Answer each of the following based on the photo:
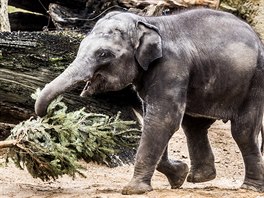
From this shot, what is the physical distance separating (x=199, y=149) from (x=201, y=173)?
9.3 inches

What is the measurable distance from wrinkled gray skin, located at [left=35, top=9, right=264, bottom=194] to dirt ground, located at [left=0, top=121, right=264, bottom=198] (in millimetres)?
334

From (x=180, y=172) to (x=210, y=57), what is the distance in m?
1.15

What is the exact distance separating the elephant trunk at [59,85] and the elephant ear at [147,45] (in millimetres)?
539

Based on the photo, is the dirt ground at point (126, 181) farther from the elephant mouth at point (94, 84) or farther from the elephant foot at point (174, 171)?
the elephant mouth at point (94, 84)

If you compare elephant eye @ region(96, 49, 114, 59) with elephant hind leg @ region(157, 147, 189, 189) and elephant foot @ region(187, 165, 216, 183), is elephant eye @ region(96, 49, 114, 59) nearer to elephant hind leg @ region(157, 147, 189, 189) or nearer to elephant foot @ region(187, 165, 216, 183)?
elephant hind leg @ region(157, 147, 189, 189)

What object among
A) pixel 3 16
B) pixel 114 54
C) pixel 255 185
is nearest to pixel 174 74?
pixel 114 54

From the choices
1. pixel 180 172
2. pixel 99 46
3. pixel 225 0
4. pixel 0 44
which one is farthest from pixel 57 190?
pixel 225 0

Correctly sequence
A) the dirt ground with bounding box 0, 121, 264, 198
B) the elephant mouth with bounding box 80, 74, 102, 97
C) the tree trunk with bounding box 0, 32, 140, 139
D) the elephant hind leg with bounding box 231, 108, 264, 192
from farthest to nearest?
the tree trunk with bounding box 0, 32, 140, 139 → the elephant hind leg with bounding box 231, 108, 264, 192 → the dirt ground with bounding box 0, 121, 264, 198 → the elephant mouth with bounding box 80, 74, 102, 97

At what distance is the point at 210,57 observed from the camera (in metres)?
6.14

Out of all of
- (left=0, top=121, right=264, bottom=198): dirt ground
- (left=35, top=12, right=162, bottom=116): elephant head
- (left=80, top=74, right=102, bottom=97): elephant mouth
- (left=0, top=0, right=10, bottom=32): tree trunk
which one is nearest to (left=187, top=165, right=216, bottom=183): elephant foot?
(left=0, top=121, right=264, bottom=198): dirt ground

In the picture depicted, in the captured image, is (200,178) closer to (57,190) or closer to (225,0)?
(57,190)

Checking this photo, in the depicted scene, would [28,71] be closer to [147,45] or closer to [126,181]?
[126,181]

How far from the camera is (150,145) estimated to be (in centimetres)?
586

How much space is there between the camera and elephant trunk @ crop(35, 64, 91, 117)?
5508 millimetres
